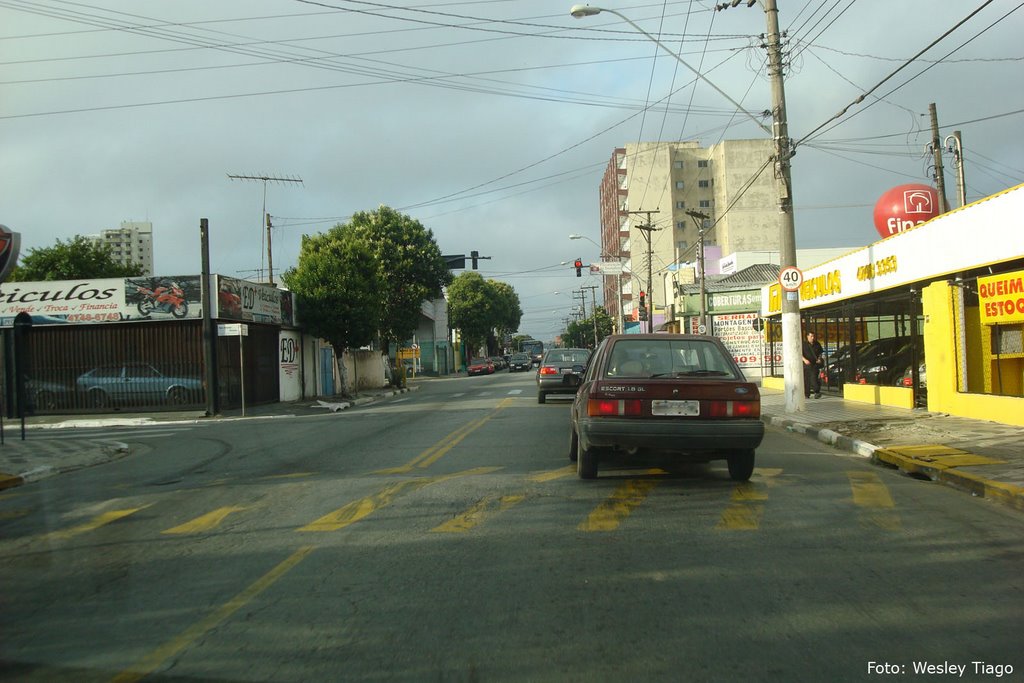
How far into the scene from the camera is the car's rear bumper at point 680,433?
834cm

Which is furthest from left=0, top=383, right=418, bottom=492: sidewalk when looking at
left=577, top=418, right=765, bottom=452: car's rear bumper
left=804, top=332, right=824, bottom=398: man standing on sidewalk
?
left=804, top=332, right=824, bottom=398: man standing on sidewalk

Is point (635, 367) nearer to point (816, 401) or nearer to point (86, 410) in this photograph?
point (816, 401)

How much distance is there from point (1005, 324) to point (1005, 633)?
1123cm

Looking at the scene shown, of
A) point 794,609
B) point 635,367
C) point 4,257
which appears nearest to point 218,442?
point 4,257

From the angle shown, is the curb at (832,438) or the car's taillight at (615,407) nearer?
the car's taillight at (615,407)

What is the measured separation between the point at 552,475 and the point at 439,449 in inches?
135

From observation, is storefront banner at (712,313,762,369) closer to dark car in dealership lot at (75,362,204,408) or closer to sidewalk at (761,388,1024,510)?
sidewalk at (761,388,1024,510)

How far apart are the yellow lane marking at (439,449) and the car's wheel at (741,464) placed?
408cm

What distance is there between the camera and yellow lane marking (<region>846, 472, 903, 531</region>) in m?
7.11

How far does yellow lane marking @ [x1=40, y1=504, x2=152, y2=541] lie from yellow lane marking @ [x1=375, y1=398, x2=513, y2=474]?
3081 millimetres

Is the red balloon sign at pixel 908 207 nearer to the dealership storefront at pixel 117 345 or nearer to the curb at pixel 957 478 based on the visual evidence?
the curb at pixel 957 478

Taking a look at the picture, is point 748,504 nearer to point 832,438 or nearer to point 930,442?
point 930,442

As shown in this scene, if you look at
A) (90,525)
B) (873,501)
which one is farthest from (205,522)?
(873,501)

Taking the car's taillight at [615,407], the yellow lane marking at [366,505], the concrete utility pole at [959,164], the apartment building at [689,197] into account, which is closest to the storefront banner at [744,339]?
the concrete utility pole at [959,164]
